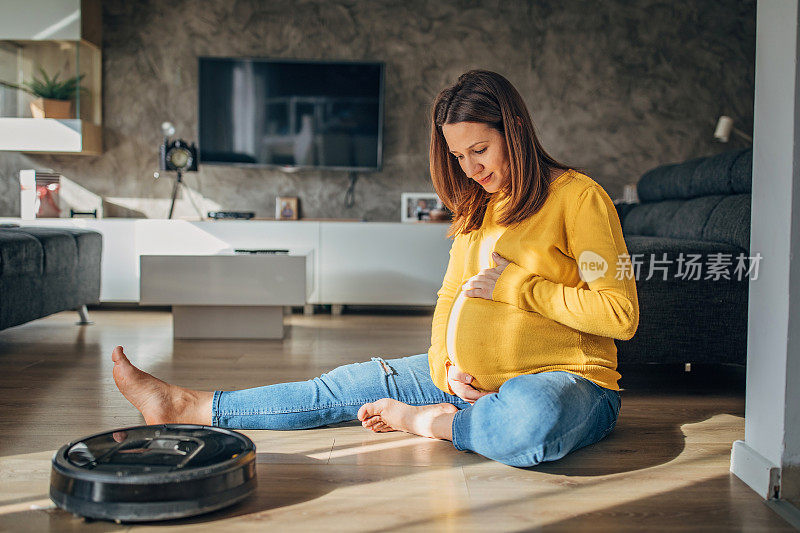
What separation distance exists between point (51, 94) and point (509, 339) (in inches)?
151

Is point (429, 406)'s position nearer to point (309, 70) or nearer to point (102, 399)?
point (102, 399)

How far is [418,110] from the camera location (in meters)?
4.63

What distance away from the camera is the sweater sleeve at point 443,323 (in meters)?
1.59

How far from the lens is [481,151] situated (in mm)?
1447

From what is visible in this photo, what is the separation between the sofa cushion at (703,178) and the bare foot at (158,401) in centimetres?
185

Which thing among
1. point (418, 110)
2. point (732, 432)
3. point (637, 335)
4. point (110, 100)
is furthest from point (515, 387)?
point (110, 100)

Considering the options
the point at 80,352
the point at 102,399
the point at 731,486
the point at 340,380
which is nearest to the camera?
the point at 731,486

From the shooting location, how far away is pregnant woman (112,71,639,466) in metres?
1.40

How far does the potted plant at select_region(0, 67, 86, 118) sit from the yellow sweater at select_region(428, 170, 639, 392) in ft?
12.0

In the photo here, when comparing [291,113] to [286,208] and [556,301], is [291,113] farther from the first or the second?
[556,301]

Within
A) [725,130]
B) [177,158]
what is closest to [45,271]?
[177,158]

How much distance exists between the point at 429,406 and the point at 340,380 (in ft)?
0.72

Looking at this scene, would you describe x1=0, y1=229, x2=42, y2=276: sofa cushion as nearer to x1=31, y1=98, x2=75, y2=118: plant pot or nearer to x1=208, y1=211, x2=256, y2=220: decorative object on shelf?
x1=208, y1=211, x2=256, y2=220: decorative object on shelf

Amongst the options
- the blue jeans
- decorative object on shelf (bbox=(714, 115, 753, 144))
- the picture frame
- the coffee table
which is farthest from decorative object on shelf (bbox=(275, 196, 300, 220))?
the blue jeans
